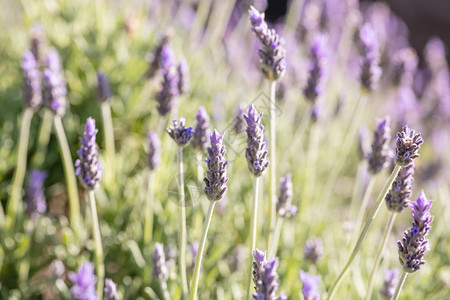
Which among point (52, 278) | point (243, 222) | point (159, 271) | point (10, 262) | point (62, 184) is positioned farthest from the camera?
point (62, 184)

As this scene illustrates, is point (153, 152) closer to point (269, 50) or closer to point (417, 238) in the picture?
point (269, 50)

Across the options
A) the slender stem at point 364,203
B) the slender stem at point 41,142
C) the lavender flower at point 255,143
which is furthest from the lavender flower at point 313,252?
the slender stem at point 41,142

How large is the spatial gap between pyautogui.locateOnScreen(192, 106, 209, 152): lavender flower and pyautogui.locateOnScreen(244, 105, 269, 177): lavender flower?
353mm

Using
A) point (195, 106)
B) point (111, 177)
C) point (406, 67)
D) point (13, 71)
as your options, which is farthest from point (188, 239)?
Result: point (13, 71)

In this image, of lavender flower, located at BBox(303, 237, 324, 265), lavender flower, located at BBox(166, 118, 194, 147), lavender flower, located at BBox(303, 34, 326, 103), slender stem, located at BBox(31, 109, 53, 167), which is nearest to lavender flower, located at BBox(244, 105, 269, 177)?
lavender flower, located at BBox(166, 118, 194, 147)

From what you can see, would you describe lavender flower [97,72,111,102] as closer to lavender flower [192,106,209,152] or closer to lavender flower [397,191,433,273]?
lavender flower [192,106,209,152]

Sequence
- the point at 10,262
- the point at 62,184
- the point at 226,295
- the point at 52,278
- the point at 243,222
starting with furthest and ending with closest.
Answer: the point at 62,184 → the point at 243,222 → the point at 10,262 → the point at 226,295 → the point at 52,278

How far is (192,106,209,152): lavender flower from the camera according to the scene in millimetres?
1557

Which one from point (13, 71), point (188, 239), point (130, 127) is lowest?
point (188, 239)

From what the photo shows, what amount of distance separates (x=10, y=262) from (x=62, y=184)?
2.92 feet

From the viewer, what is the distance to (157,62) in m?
2.26

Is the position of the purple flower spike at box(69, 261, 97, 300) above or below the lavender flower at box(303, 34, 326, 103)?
below

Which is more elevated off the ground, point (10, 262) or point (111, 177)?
point (111, 177)

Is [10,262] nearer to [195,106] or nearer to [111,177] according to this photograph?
Answer: [111,177]
